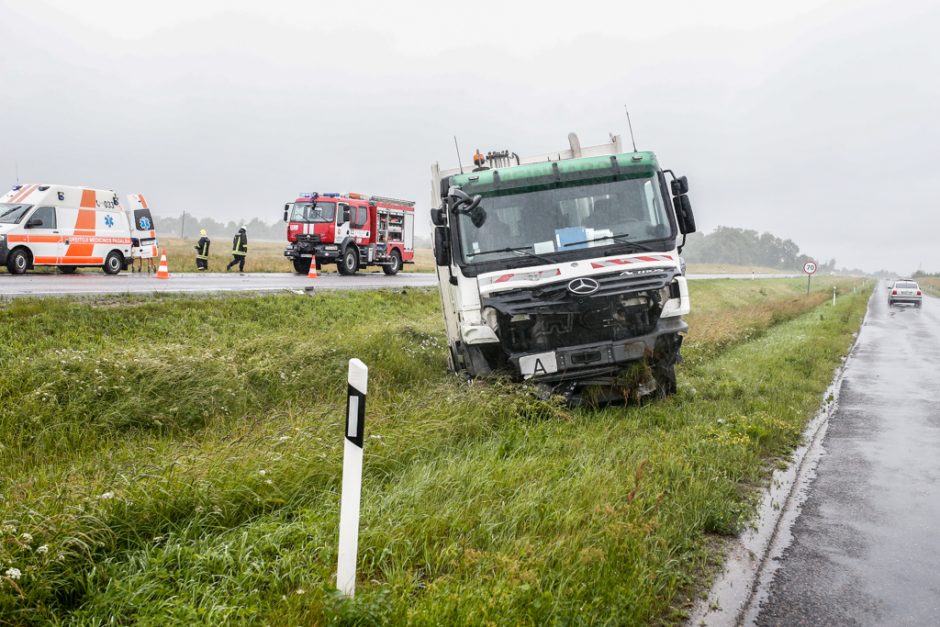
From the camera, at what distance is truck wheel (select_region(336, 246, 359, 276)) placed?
26.6 metres

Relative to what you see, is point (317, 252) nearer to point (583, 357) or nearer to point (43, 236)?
point (43, 236)

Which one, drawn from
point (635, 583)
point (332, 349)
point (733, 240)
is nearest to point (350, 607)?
point (635, 583)

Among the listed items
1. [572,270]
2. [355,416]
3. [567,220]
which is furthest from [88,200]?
[355,416]

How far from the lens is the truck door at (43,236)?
1961cm

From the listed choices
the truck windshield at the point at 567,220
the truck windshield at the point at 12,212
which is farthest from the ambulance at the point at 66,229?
the truck windshield at the point at 567,220

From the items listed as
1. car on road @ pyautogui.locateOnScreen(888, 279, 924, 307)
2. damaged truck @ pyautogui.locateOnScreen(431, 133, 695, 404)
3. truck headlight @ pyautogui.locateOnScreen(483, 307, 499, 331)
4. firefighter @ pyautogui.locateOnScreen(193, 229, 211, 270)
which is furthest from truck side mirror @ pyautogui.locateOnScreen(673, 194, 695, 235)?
car on road @ pyautogui.locateOnScreen(888, 279, 924, 307)

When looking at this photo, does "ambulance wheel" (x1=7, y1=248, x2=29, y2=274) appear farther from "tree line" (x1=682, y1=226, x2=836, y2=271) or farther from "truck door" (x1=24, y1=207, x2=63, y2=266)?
"tree line" (x1=682, y1=226, x2=836, y2=271)

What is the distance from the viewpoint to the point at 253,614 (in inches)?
122

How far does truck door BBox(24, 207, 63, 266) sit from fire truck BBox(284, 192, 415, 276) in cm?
766

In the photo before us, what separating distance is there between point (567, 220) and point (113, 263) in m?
19.0

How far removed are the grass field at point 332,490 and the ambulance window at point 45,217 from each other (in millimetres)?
11594

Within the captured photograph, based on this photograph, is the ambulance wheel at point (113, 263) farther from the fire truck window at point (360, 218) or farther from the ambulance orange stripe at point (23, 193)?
the fire truck window at point (360, 218)

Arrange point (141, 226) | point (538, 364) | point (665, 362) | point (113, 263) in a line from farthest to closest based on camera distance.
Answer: point (141, 226) → point (113, 263) → point (665, 362) → point (538, 364)

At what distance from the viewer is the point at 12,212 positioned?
64.1ft
